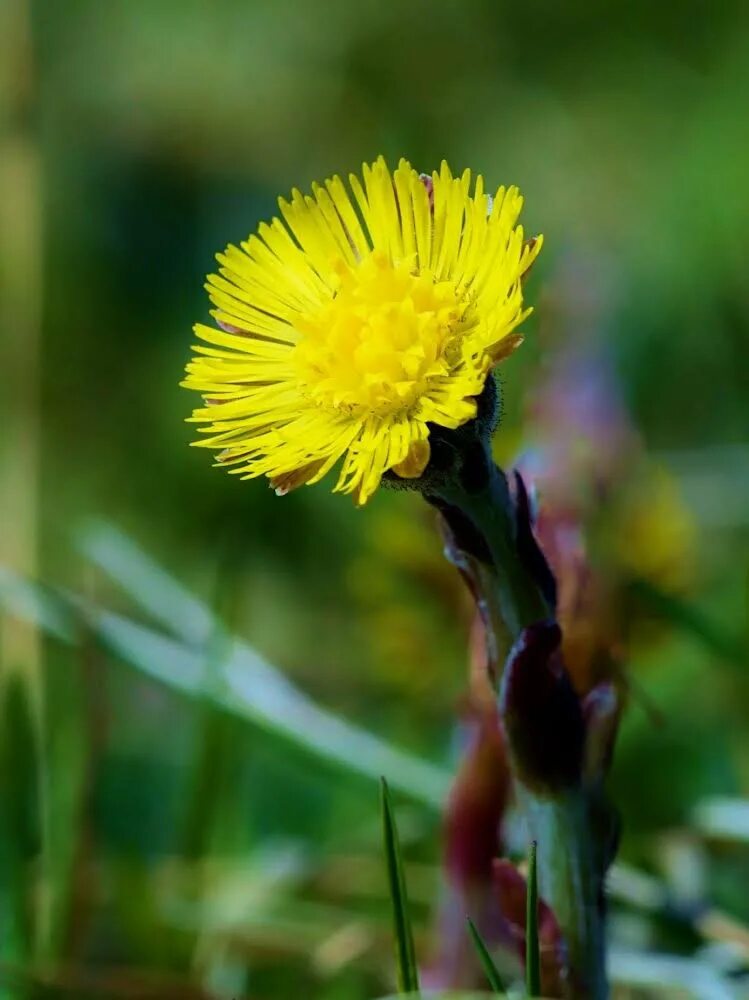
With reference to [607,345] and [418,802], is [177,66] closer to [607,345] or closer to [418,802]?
[607,345]

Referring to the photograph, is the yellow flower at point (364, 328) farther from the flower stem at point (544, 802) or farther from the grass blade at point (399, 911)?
the grass blade at point (399, 911)

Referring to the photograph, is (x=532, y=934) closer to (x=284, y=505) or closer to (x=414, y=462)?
(x=414, y=462)

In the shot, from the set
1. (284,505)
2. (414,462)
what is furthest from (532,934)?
(284,505)

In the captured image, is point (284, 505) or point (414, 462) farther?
point (284, 505)

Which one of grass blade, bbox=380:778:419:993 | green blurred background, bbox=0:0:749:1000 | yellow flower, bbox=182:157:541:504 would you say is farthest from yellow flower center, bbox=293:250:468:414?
green blurred background, bbox=0:0:749:1000

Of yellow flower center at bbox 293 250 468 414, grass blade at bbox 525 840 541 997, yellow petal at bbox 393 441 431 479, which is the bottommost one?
grass blade at bbox 525 840 541 997

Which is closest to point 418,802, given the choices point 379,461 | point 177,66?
point 379,461

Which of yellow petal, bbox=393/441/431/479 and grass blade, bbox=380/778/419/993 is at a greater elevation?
yellow petal, bbox=393/441/431/479

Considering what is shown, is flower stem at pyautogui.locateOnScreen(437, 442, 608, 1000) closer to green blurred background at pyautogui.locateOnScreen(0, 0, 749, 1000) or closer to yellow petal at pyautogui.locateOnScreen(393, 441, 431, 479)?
yellow petal at pyautogui.locateOnScreen(393, 441, 431, 479)
